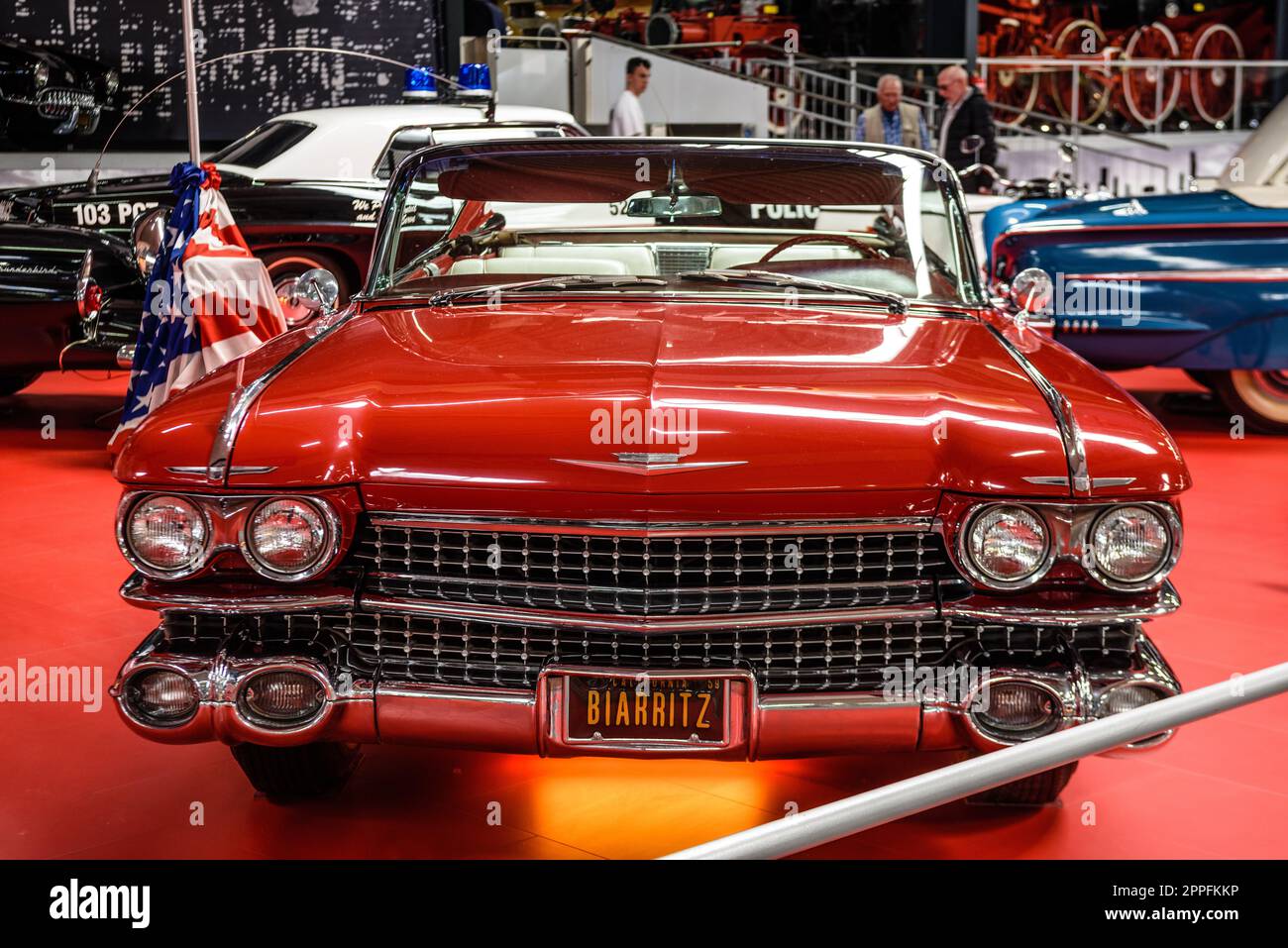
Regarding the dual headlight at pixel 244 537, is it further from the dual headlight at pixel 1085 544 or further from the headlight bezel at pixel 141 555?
the dual headlight at pixel 1085 544

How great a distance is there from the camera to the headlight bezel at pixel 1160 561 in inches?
96.4

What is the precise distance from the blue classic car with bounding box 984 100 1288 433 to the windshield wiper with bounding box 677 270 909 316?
3.68 meters

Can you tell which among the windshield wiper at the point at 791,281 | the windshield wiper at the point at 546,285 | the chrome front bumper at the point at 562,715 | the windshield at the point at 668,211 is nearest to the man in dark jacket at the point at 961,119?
the windshield at the point at 668,211

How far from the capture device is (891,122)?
31.4 ft

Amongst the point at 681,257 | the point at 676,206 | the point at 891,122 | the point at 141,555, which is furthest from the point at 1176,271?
the point at 141,555

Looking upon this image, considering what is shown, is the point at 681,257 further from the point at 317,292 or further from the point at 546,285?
the point at 317,292

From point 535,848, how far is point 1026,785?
1.05 metres

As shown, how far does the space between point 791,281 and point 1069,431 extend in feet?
3.30

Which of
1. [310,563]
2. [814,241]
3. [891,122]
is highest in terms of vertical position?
[891,122]

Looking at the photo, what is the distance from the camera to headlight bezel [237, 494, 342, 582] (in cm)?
246

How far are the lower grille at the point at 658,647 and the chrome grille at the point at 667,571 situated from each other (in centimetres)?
6

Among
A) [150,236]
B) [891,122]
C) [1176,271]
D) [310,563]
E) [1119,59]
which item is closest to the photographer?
[310,563]
